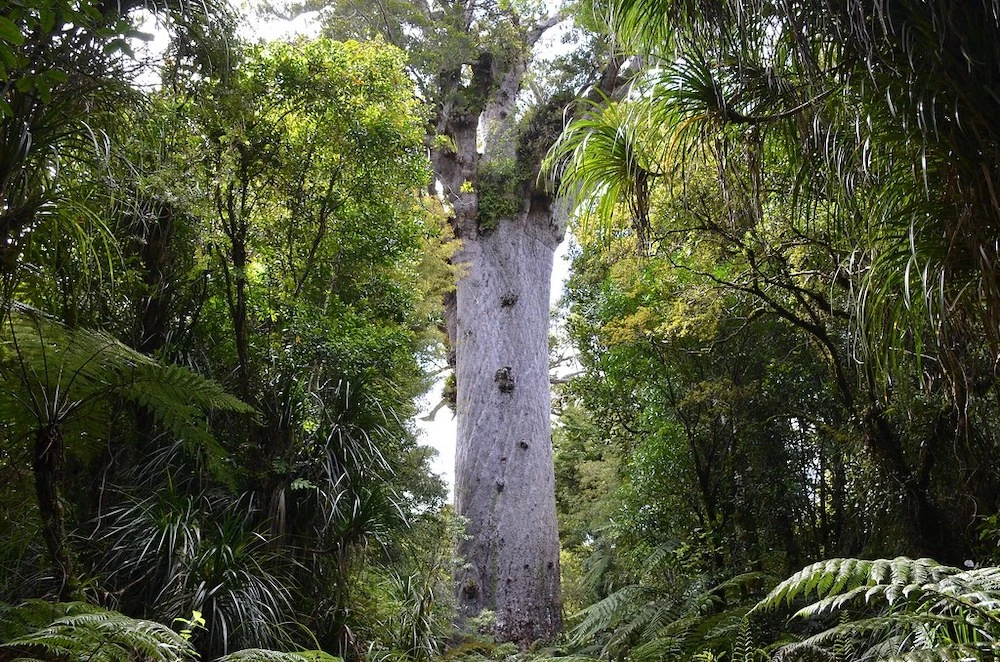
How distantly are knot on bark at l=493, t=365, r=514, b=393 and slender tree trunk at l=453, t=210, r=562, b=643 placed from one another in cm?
1

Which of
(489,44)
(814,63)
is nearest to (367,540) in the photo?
(814,63)

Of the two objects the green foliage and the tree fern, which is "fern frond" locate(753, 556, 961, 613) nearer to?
the tree fern

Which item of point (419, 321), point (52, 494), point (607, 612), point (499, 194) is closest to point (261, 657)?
point (52, 494)

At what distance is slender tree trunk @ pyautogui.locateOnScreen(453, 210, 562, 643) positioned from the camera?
6691 millimetres

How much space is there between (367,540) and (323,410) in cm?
84

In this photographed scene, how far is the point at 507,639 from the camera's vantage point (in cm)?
644

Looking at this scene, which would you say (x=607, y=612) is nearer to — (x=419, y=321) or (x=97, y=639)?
(x=97, y=639)

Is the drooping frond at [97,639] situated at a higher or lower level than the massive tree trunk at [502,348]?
lower

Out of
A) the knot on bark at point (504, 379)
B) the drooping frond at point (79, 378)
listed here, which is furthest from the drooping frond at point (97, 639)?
the knot on bark at point (504, 379)

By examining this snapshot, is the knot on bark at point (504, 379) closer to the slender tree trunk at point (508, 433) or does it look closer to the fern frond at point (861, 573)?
the slender tree trunk at point (508, 433)

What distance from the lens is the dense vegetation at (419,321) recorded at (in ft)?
7.80

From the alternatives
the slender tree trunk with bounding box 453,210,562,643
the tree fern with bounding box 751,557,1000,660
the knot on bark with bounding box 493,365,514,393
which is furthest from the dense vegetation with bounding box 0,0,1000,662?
the knot on bark with bounding box 493,365,514,393

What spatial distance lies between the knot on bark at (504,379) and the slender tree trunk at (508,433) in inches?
0.4

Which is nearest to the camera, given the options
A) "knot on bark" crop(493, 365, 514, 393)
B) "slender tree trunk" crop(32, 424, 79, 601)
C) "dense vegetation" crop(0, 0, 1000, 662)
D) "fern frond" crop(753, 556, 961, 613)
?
"fern frond" crop(753, 556, 961, 613)
